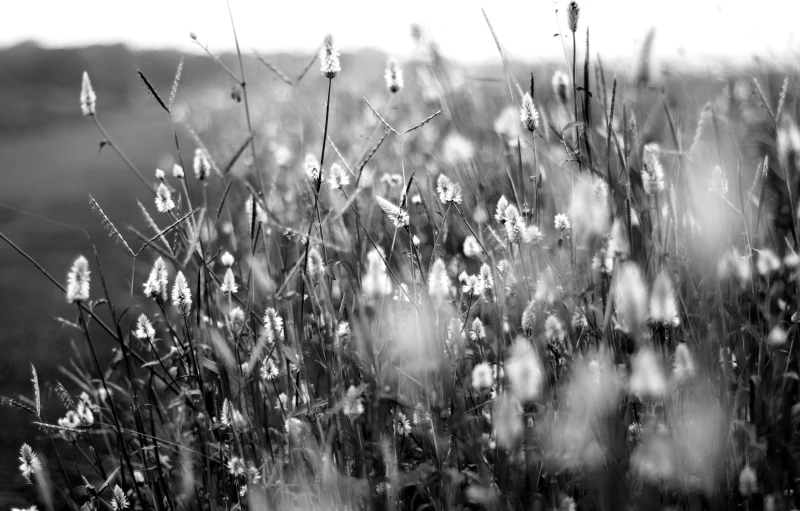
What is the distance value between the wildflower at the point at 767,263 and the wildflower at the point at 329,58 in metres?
0.98

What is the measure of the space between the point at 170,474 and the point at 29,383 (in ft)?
3.21

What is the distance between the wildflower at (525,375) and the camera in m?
1.18

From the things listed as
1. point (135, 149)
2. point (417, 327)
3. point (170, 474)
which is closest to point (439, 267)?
point (417, 327)

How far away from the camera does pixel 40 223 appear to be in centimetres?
400

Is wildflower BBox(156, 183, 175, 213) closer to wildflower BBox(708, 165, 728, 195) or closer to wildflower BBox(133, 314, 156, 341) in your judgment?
wildflower BBox(133, 314, 156, 341)

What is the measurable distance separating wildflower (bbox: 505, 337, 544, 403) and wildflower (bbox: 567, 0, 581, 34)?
0.65m

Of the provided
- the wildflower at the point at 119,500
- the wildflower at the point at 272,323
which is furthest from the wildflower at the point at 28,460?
the wildflower at the point at 272,323

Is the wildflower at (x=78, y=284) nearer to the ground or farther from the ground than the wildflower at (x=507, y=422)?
Answer: farther from the ground

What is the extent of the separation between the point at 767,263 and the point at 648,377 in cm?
58

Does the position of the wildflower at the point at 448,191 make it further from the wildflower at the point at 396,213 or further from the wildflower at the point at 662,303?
the wildflower at the point at 662,303

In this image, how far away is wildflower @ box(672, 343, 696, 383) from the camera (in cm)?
118

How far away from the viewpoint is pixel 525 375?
1.18 metres

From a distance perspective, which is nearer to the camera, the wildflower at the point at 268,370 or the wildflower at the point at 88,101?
the wildflower at the point at 88,101

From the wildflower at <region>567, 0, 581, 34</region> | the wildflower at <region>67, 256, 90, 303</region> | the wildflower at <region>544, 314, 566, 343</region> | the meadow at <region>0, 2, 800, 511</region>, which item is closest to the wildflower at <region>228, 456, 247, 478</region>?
the meadow at <region>0, 2, 800, 511</region>
